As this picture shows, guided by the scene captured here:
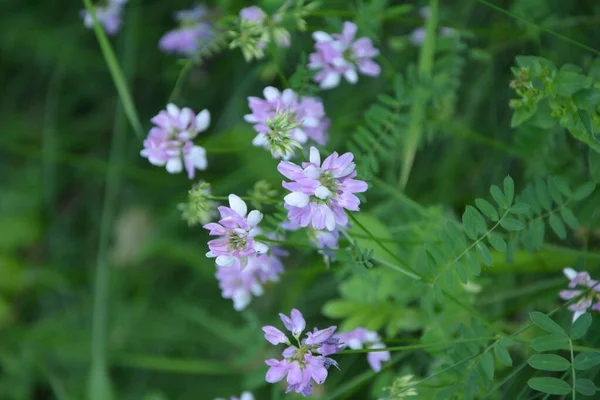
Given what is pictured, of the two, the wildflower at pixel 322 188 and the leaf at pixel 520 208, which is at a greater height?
the wildflower at pixel 322 188

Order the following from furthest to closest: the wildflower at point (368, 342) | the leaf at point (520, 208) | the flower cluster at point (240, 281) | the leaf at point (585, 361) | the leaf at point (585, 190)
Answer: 1. the flower cluster at point (240, 281)
2. the wildflower at point (368, 342)
3. the leaf at point (585, 190)
4. the leaf at point (520, 208)
5. the leaf at point (585, 361)

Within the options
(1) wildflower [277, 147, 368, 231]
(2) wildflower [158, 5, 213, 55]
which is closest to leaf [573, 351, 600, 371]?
(1) wildflower [277, 147, 368, 231]

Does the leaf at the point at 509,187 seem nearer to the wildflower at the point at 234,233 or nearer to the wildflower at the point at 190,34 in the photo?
the wildflower at the point at 234,233

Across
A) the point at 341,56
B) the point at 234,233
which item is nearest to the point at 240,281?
the point at 234,233

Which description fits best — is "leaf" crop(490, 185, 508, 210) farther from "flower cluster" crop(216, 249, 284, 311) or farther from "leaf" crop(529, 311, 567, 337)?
"flower cluster" crop(216, 249, 284, 311)

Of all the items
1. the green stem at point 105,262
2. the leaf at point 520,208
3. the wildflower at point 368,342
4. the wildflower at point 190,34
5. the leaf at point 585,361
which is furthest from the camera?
the green stem at point 105,262

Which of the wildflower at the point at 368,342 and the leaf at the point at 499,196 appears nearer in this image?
the leaf at the point at 499,196

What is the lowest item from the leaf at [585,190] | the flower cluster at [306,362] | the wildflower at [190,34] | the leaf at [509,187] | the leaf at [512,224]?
the flower cluster at [306,362]

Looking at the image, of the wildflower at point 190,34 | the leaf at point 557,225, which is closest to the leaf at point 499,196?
the leaf at point 557,225
